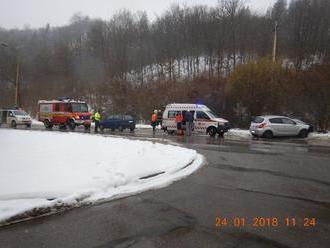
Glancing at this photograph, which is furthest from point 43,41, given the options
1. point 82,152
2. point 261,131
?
point 82,152

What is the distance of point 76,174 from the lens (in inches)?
322

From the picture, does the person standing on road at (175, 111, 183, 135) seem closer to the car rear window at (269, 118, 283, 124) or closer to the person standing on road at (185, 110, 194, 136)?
the person standing on road at (185, 110, 194, 136)

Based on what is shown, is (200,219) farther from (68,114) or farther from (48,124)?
(48,124)

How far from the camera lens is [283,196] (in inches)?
271

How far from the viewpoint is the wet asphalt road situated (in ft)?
15.1

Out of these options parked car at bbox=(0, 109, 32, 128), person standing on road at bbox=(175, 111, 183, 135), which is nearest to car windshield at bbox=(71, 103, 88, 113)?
parked car at bbox=(0, 109, 32, 128)

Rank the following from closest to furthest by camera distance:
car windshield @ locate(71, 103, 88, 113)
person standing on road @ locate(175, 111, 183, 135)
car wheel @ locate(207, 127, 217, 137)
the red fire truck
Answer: car wheel @ locate(207, 127, 217, 137)
person standing on road @ locate(175, 111, 183, 135)
the red fire truck
car windshield @ locate(71, 103, 88, 113)

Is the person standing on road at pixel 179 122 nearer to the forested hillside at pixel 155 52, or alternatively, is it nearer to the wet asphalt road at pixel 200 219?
the forested hillside at pixel 155 52
